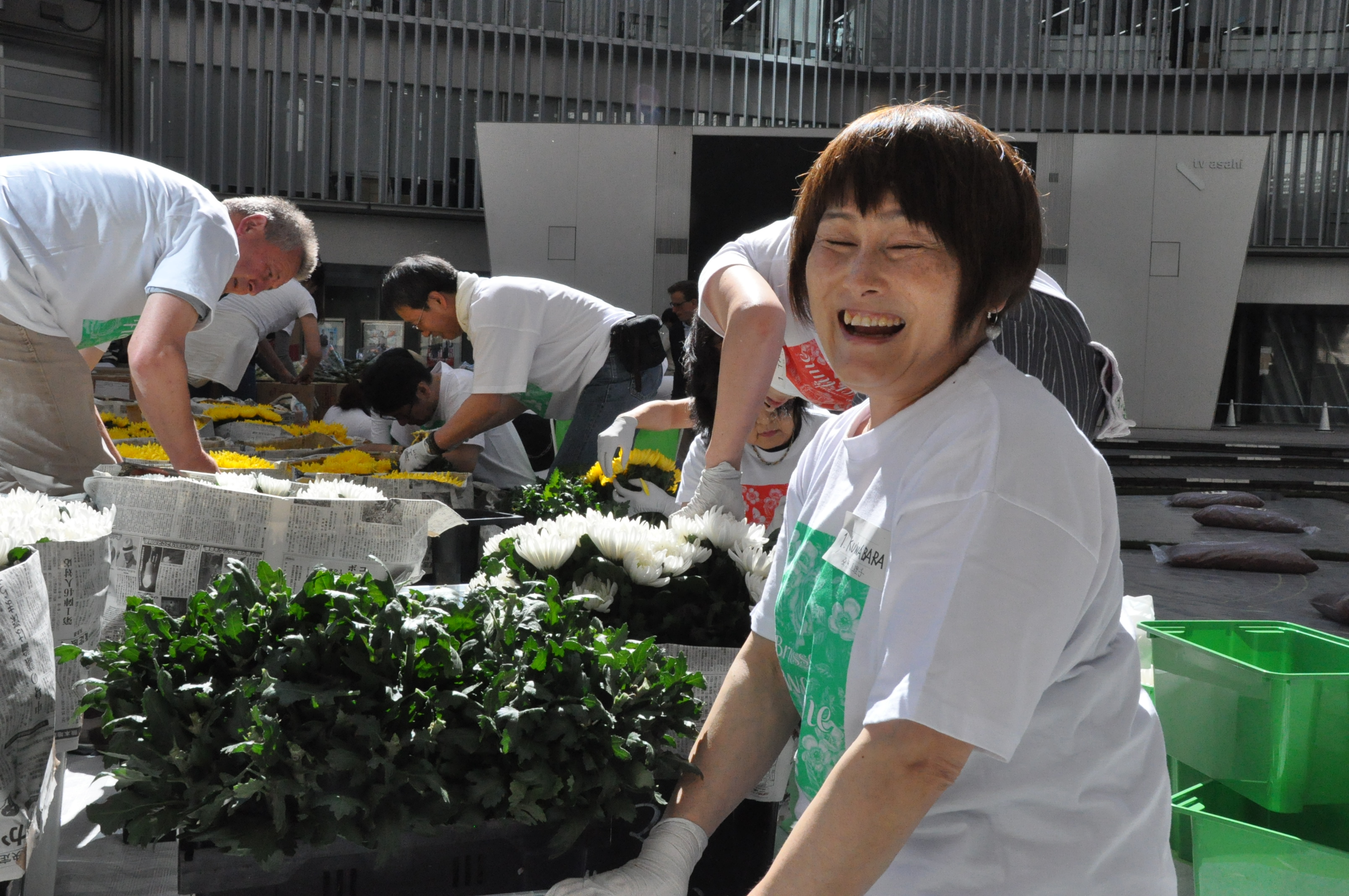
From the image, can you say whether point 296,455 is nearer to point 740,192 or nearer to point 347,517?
point 347,517

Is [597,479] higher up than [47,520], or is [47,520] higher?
[47,520]

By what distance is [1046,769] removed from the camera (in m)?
0.82

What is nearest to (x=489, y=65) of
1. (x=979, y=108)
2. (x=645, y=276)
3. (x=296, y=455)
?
(x=645, y=276)

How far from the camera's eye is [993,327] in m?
0.90

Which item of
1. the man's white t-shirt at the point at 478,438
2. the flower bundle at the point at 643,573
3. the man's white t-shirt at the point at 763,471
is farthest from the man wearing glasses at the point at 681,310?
the flower bundle at the point at 643,573

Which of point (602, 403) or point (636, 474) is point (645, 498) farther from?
point (602, 403)

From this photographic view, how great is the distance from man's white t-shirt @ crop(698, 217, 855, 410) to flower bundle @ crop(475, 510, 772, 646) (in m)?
0.67

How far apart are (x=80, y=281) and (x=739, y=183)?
669cm

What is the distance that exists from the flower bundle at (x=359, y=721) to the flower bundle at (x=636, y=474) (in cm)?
118

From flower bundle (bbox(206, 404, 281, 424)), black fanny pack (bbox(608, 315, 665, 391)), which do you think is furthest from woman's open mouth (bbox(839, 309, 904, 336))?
flower bundle (bbox(206, 404, 281, 424))

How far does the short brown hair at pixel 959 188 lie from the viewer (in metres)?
0.82

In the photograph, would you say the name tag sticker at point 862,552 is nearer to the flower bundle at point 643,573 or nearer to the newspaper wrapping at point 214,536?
the flower bundle at point 643,573

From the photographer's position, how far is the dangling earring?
889 mm

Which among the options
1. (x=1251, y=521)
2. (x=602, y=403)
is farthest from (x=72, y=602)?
(x=1251, y=521)
